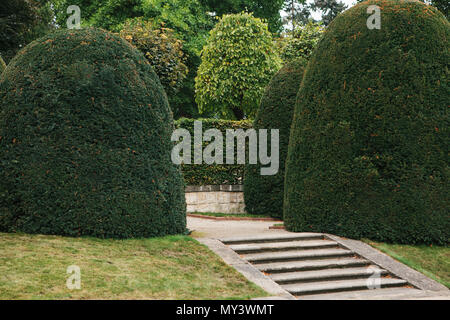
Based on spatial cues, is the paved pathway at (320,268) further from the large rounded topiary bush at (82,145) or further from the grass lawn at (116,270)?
the large rounded topiary bush at (82,145)

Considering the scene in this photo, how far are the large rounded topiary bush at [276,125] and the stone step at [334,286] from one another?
6.28 meters

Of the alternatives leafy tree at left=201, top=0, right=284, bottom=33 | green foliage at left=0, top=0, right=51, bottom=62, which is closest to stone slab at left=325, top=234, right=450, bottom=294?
green foliage at left=0, top=0, right=51, bottom=62

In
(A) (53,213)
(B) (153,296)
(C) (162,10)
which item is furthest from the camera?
(C) (162,10)

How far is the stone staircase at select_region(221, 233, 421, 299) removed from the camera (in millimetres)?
7633

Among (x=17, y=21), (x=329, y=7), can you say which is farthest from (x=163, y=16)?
(x=329, y=7)

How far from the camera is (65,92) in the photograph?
27.9ft

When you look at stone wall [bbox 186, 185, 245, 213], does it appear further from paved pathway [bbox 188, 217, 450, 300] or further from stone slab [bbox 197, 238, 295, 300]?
stone slab [bbox 197, 238, 295, 300]

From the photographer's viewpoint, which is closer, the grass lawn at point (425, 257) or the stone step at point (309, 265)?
the stone step at point (309, 265)

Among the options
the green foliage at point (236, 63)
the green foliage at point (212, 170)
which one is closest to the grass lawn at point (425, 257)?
the green foliage at point (212, 170)

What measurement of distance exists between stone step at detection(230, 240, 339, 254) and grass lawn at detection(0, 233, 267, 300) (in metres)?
0.76

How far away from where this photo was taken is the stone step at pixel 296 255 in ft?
27.9

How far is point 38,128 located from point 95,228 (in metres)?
2.10
